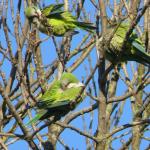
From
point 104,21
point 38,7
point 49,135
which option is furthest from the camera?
point 38,7

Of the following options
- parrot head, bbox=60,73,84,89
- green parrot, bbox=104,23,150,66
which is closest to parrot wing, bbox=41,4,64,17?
green parrot, bbox=104,23,150,66

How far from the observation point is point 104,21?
334 centimetres

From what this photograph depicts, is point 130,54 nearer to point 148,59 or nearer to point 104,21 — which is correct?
point 148,59

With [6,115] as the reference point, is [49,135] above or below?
below

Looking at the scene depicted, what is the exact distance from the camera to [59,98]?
3.45 meters

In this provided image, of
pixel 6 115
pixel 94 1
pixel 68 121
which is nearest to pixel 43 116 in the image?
pixel 68 121

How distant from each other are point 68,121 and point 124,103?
169cm

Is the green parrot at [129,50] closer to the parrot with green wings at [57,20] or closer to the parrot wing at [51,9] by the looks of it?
the parrot with green wings at [57,20]

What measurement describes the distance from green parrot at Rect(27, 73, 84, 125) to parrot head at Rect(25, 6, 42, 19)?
1.15m

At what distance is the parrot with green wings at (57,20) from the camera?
184 inches

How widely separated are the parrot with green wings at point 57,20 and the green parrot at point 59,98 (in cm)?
118

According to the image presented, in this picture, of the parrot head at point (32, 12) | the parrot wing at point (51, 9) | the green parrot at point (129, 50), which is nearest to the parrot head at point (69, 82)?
the green parrot at point (129, 50)

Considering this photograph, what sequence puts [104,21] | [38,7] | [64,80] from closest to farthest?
1. [104,21]
2. [64,80]
3. [38,7]

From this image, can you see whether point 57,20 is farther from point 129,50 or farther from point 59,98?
point 59,98
